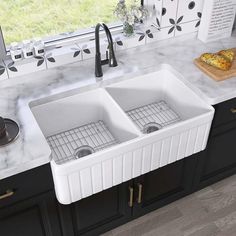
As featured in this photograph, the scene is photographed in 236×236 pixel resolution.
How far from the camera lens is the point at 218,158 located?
213 cm

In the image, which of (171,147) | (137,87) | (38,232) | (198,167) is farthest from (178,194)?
(38,232)

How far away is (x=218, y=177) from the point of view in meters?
2.29

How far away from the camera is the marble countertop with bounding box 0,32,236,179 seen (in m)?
1.43

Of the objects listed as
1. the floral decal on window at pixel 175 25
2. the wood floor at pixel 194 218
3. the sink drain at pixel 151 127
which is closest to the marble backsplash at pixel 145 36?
the floral decal on window at pixel 175 25

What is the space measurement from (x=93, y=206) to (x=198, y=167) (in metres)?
0.69

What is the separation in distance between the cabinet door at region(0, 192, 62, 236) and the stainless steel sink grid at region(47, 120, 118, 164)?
227 mm

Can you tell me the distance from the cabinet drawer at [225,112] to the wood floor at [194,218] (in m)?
0.67

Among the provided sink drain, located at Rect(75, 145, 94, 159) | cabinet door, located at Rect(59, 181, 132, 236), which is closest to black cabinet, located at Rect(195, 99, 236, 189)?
cabinet door, located at Rect(59, 181, 132, 236)

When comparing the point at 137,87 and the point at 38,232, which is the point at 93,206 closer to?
the point at 38,232

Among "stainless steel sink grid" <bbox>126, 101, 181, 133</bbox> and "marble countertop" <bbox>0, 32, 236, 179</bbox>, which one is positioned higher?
"marble countertop" <bbox>0, 32, 236, 179</bbox>

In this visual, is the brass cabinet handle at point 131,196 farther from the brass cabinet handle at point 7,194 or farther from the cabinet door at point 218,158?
the brass cabinet handle at point 7,194

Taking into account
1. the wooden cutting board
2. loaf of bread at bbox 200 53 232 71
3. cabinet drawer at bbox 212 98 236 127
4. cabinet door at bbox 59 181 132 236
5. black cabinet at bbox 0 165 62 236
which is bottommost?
cabinet door at bbox 59 181 132 236

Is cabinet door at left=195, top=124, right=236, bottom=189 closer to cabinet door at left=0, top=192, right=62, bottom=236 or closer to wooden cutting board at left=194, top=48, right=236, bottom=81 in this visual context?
wooden cutting board at left=194, top=48, right=236, bottom=81

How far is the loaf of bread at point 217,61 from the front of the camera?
1863 millimetres
